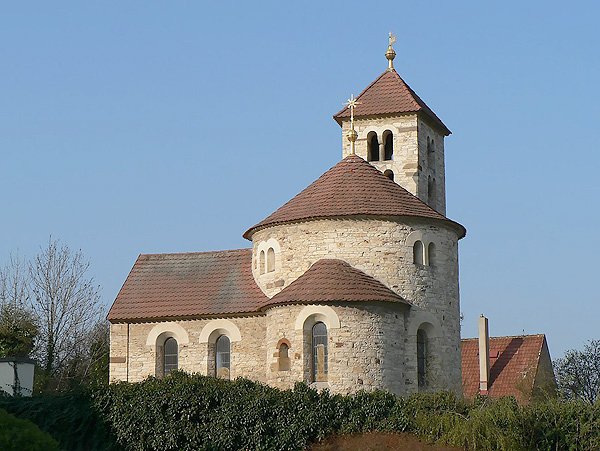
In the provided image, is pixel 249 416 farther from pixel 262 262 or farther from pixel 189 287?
pixel 189 287

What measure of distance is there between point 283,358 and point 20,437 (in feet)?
37.1

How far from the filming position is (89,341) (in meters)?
53.4

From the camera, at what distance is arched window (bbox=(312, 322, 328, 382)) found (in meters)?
29.7

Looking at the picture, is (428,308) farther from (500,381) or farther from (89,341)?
(89,341)

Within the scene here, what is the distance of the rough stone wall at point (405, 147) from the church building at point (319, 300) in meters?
3.77

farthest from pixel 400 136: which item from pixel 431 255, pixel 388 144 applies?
pixel 431 255

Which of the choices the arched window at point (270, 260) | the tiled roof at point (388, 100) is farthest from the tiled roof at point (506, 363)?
the arched window at point (270, 260)

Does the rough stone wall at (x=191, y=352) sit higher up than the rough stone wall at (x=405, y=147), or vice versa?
the rough stone wall at (x=405, y=147)

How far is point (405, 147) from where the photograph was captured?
40.1m

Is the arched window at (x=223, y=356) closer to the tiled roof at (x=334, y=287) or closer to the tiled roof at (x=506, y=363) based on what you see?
the tiled roof at (x=334, y=287)

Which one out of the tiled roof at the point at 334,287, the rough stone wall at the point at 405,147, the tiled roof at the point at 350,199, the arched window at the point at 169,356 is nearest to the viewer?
the tiled roof at the point at 334,287

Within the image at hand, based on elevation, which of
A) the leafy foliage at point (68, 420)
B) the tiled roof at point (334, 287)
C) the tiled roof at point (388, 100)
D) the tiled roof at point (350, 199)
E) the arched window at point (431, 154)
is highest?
the tiled roof at point (388, 100)

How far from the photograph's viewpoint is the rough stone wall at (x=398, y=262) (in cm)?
3138

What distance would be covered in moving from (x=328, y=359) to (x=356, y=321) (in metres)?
1.44
